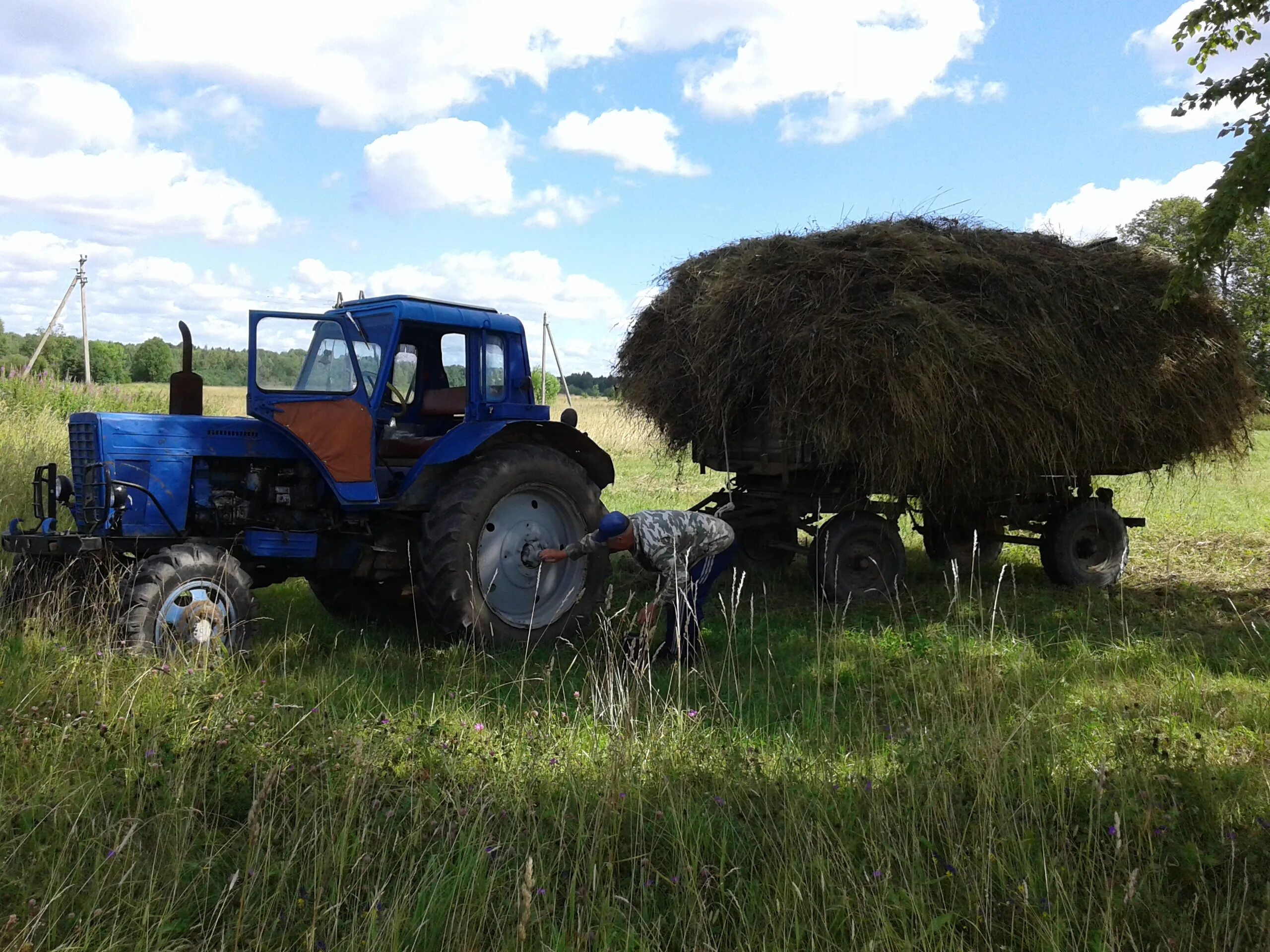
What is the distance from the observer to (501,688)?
5199mm

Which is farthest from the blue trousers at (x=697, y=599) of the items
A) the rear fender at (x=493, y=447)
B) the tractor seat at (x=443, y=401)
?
the tractor seat at (x=443, y=401)

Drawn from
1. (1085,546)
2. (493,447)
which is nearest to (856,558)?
(1085,546)

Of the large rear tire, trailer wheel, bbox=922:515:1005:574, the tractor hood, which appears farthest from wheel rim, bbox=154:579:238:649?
trailer wheel, bbox=922:515:1005:574

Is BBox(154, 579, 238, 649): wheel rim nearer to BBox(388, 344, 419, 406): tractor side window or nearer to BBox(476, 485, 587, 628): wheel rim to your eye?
BBox(476, 485, 587, 628): wheel rim

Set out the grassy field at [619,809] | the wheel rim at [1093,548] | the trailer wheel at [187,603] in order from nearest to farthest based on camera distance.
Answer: the grassy field at [619,809] < the trailer wheel at [187,603] < the wheel rim at [1093,548]

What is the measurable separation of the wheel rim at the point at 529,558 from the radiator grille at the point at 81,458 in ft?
7.21

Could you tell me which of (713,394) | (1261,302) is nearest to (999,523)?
(713,394)

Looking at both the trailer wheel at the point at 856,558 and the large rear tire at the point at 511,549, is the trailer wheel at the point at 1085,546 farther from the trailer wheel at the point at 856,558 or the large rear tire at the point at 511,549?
the large rear tire at the point at 511,549

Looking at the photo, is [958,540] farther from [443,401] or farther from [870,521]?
[443,401]

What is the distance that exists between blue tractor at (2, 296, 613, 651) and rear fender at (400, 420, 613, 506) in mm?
13

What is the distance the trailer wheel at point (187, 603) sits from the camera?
5.02 meters

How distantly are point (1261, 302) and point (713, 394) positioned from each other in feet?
21.6

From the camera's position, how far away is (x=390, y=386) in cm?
651

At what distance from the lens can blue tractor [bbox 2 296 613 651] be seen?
18.2ft
